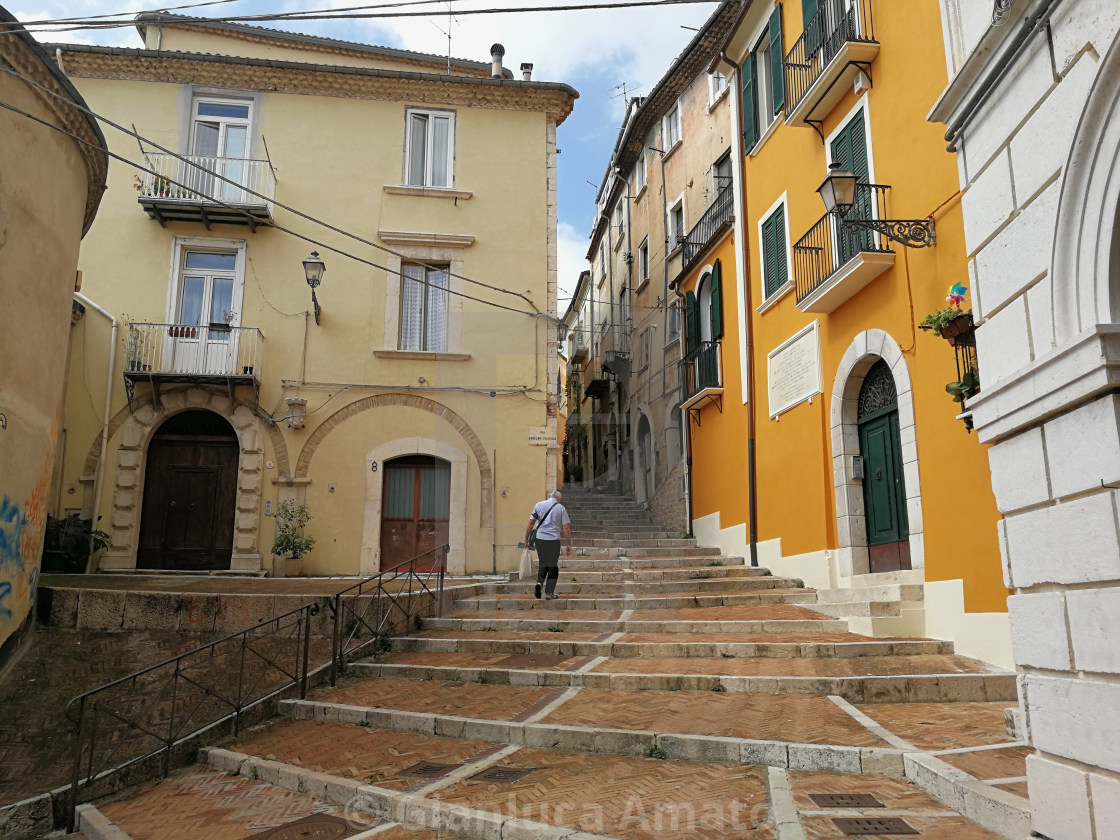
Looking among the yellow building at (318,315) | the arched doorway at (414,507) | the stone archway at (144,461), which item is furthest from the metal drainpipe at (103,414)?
the arched doorway at (414,507)

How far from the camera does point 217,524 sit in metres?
14.9

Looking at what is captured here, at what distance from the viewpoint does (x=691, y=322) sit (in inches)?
641

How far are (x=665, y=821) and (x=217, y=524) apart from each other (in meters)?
12.6

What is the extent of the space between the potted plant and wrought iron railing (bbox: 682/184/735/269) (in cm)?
1204

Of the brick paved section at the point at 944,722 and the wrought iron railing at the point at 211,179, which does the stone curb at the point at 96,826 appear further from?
the wrought iron railing at the point at 211,179

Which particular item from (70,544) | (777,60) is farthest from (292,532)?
(777,60)

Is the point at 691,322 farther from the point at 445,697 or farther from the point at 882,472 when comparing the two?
the point at 445,697

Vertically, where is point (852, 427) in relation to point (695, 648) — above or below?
above

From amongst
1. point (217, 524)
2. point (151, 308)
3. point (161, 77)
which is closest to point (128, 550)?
point (217, 524)

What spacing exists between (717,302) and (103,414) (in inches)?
442

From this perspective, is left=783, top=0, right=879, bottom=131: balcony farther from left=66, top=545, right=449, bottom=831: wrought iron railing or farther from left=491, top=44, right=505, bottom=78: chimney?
left=491, top=44, right=505, bottom=78: chimney

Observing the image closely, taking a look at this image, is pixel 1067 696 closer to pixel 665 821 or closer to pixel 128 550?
pixel 665 821

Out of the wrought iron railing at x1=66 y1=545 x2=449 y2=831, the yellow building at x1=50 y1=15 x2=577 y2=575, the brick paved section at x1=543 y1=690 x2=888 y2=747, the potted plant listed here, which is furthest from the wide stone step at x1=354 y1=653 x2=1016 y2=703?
the potted plant

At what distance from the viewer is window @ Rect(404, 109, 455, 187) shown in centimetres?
1645
